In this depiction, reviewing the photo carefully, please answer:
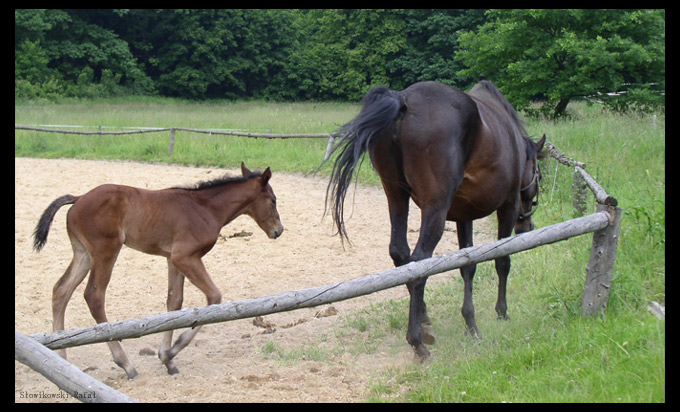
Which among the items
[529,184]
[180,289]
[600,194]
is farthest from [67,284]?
[600,194]

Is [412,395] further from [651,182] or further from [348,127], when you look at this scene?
[651,182]

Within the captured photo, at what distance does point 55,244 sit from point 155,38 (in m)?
35.6

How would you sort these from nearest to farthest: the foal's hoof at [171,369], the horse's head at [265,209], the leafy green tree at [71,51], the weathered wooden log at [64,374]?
Result: the weathered wooden log at [64,374] → the foal's hoof at [171,369] → the horse's head at [265,209] → the leafy green tree at [71,51]

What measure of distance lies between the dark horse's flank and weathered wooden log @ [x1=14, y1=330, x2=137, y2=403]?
2.06 m

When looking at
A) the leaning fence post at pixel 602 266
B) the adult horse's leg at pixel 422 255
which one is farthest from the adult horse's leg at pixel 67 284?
the leaning fence post at pixel 602 266

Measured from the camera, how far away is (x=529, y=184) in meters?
5.33

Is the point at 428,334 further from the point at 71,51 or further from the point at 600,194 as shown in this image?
the point at 71,51

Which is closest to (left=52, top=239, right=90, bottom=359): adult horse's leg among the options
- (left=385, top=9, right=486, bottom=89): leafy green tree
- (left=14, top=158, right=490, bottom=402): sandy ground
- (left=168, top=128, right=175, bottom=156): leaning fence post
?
(left=14, top=158, right=490, bottom=402): sandy ground

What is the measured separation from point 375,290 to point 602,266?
1.79 m

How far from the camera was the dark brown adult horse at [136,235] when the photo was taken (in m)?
4.64

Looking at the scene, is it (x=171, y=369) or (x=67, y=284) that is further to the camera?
(x=67, y=284)

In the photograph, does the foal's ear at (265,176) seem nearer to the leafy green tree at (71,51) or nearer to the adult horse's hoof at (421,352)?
the adult horse's hoof at (421,352)

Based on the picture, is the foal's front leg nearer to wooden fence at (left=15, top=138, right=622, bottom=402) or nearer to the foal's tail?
the foal's tail

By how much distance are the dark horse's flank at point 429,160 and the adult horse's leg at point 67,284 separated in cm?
212
